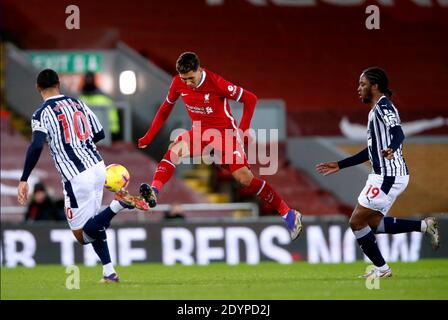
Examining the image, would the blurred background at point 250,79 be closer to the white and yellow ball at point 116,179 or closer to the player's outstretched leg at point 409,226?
the white and yellow ball at point 116,179

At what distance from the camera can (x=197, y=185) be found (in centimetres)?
2020

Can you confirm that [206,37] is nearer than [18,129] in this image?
No

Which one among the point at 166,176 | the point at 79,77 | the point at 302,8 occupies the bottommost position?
the point at 166,176

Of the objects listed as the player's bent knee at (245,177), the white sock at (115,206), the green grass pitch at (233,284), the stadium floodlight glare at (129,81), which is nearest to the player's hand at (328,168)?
the player's bent knee at (245,177)

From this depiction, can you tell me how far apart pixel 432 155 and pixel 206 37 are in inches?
190

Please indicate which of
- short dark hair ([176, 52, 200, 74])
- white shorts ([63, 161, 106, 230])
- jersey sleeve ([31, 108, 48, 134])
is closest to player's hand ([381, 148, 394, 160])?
short dark hair ([176, 52, 200, 74])

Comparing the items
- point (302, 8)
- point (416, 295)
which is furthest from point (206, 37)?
point (416, 295)

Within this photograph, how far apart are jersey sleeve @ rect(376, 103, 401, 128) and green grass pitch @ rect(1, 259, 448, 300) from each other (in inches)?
55.2

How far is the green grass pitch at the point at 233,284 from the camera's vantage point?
9.19 meters

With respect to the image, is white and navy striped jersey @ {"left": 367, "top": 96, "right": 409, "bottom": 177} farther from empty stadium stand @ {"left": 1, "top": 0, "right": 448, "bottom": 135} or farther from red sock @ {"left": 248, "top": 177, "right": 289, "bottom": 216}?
empty stadium stand @ {"left": 1, "top": 0, "right": 448, "bottom": 135}

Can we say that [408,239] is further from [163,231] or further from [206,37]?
[206,37]

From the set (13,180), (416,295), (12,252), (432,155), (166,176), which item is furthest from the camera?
(432,155)

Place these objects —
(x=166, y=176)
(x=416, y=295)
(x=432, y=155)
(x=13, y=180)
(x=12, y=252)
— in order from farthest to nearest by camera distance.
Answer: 1. (x=432, y=155)
2. (x=13, y=180)
3. (x=12, y=252)
4. (x=166, y=176)
5. (x=416, y=295)

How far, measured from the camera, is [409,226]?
1069 centimetres
